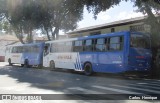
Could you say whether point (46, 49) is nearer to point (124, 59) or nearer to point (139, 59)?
point (124, 59)

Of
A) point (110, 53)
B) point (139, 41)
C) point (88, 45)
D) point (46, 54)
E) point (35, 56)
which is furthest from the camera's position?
point (35, 56)

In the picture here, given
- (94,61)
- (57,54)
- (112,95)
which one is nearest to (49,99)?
(112,95)

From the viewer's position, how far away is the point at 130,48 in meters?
18.7

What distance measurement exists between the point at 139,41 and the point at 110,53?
1964 mm

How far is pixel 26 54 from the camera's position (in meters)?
33.9

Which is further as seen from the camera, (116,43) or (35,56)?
(35,56)

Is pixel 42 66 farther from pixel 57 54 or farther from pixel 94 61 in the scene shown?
pixel 94 61

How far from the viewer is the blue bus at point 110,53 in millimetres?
18812

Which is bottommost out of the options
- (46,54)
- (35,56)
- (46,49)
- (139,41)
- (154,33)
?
(35,56)

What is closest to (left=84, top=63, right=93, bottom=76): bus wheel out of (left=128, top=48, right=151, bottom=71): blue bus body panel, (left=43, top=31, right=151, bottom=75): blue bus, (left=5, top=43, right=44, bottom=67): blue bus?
(left=43, top=31, right=151, bottom=75): blue bus

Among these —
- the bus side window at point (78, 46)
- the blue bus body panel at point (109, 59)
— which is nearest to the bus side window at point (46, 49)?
the bus side window at point (78, 46)

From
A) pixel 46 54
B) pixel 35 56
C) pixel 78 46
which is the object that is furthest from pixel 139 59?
pixel 35 56

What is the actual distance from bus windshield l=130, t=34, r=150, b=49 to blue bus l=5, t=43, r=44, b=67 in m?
13.3

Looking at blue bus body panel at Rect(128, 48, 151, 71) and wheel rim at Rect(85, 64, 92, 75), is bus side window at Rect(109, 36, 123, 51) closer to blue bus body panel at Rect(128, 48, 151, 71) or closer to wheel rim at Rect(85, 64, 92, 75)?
blue bus body panel at Rect(128, 48, 151, 71)
